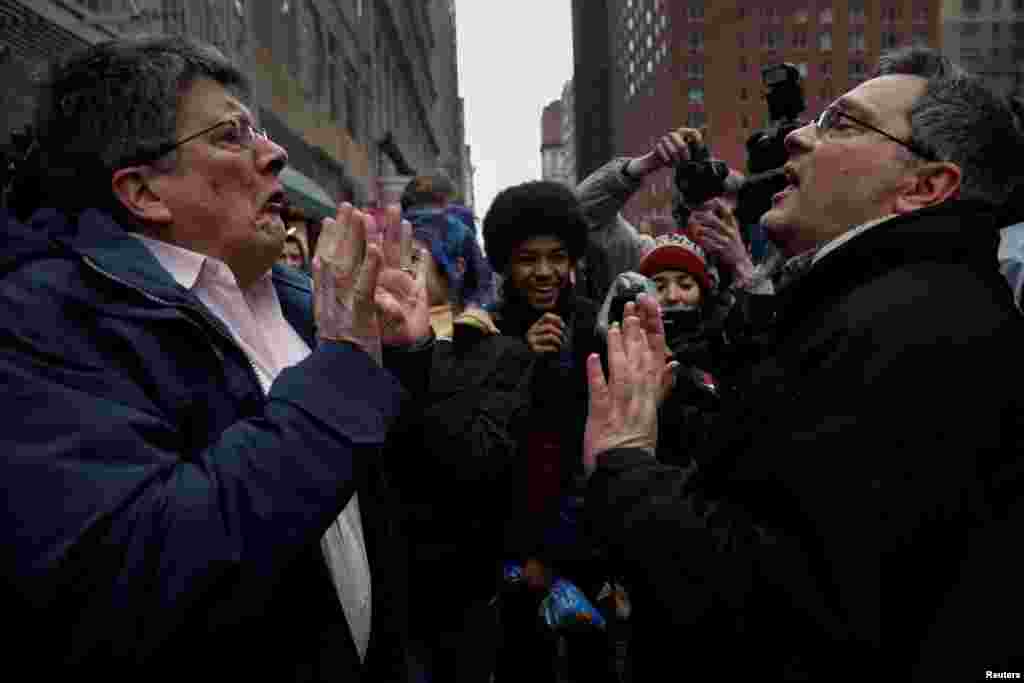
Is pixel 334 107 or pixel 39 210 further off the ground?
pixel 334 107

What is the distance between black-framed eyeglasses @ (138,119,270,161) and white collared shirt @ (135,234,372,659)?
164mm

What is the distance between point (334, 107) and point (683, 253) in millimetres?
17449

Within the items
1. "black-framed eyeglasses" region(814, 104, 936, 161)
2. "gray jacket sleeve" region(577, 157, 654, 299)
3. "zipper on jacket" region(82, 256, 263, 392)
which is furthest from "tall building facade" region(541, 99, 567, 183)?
"zipper on jacket" region(82, 256, 263, 392)

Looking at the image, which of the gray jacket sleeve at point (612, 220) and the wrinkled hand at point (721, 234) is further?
the gray jacket sleeve at point (612, 220)

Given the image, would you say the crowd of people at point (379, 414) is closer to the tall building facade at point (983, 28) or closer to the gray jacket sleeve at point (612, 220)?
the gray jacket sleeve at point (612, 220)

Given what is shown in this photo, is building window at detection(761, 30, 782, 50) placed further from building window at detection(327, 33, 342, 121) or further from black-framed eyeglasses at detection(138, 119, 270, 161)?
black-framed eyeglasses at detection(138, 119, 270, 161)

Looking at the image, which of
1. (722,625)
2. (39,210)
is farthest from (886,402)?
(39,210)

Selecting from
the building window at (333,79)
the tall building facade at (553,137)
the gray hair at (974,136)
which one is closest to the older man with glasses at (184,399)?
the gray hair at (974,136)

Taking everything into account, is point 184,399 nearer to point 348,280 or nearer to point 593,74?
point 348,280

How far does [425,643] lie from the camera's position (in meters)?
2.33

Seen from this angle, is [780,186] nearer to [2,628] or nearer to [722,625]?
[722,625]

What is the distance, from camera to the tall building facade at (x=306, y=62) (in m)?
4.11

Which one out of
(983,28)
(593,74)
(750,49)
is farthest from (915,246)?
(750,49)

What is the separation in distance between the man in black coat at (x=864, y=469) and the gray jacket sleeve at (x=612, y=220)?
169cm
